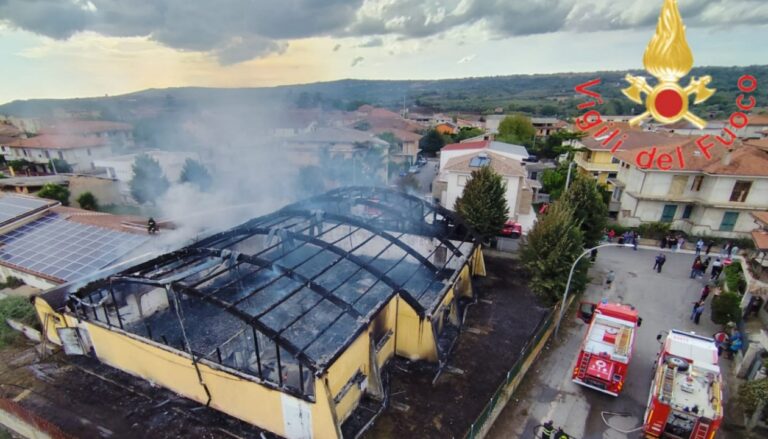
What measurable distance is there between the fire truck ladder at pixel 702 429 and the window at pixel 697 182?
71.2ft

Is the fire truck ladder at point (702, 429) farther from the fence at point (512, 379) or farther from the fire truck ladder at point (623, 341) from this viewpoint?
the fence at point (512, 379)

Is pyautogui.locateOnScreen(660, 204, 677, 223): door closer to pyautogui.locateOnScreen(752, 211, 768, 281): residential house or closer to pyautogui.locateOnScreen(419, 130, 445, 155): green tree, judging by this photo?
pyautogui.locateOnScreen(752, 211, 768, 281): residential house

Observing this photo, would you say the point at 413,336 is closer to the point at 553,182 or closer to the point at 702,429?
the point at 702,429

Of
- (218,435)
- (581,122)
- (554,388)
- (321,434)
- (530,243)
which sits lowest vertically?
(554,388)

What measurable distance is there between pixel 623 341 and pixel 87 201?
125 ft

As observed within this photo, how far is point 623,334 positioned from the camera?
1319cm

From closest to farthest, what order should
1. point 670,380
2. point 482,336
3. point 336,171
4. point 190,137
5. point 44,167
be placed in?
point 670,380 → point 482,336 → point 336,171 → point 190,137 → point 44,167

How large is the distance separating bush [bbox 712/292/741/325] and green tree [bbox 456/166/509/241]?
34.2 feet

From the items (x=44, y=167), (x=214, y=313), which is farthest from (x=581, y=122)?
(x=44, y=167)

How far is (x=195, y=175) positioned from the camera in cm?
3083

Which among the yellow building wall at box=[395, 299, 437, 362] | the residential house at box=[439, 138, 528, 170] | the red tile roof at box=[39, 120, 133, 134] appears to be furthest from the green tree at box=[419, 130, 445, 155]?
the yellow building wall at box=[395, 299, 437, 362]

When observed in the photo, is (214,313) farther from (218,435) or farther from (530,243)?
(530,243)

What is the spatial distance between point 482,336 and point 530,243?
210 inches

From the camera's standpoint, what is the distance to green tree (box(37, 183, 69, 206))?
95.0 ft
